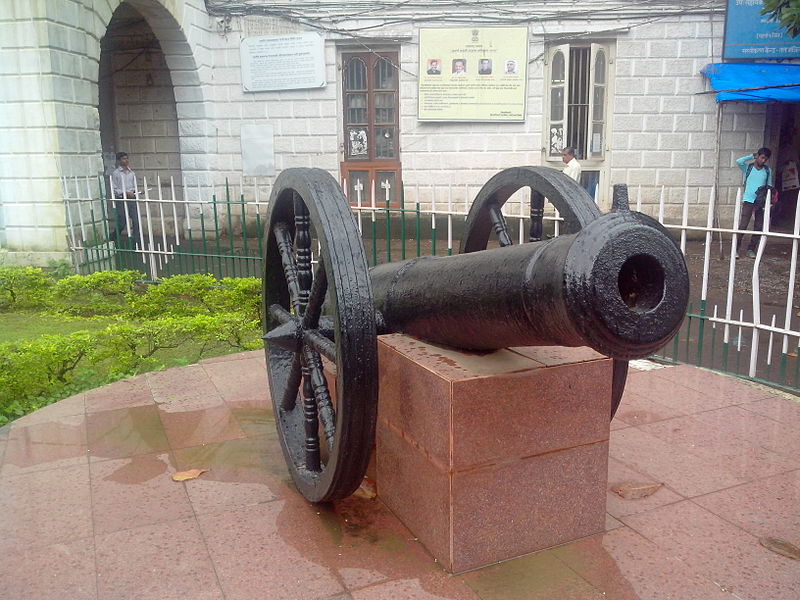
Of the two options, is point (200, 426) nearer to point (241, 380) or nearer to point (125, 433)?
point (125, 433)

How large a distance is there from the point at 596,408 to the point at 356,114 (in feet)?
35.6

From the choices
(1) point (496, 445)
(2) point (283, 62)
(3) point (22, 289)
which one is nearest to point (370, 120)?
(2) point (283, 62)

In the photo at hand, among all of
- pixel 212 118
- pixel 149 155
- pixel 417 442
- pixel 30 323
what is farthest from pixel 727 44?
pixel 417 442

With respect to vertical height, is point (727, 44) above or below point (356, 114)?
above

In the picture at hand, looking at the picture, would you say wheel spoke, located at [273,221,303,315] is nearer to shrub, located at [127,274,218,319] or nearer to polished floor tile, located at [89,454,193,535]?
polished floor tile, located at [89,454,193,535]

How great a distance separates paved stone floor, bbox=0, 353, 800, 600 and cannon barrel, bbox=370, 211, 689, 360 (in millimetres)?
881

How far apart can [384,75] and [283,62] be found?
1697mm

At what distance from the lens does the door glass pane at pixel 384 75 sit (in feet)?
40.9

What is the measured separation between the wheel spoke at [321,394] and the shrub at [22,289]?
18.1ft

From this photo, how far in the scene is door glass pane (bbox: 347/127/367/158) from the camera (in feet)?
41.7

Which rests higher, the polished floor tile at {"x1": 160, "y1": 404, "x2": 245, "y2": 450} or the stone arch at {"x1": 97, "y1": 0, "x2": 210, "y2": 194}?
the stone arch at {"x1": 97, "y1": 0, "x2": 210, "y2": 194}

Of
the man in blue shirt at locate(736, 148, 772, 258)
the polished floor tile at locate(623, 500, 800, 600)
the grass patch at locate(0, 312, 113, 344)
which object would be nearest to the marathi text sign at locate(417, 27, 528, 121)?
the man in blue shirt at locate(736, 148, 772, 258)

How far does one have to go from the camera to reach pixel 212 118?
12.5 m

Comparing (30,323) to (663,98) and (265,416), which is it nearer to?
(265,416)
